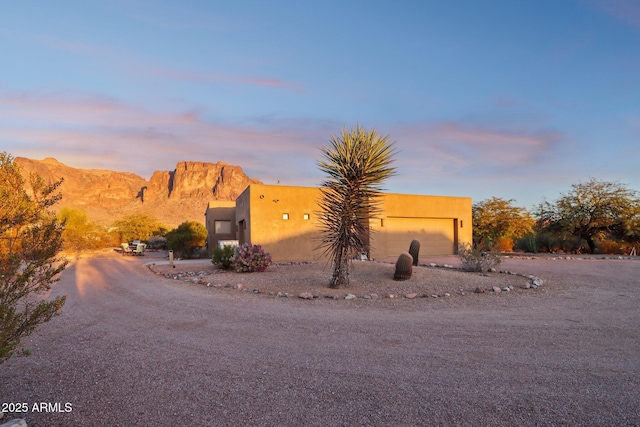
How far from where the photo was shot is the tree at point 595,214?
80.3ft

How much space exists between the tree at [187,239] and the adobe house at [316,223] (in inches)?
60.3

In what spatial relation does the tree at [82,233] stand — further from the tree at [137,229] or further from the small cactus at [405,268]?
the small cactus at [405,268]

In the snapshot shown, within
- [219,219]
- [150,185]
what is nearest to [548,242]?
→ [219,219]

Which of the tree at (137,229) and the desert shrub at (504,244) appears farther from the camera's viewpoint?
the tree at (137,229)

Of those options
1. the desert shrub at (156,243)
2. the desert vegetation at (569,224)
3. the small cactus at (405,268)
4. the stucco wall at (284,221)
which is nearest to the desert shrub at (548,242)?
the desert vegetation at (569,224)

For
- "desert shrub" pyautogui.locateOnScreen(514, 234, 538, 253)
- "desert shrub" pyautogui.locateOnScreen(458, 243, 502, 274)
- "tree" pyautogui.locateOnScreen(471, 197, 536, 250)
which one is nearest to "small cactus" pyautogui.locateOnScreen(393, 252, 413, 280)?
"desert shrub" pyautogui.locateOnScreen(458, 243, 502, 274)

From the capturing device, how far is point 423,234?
921 inches

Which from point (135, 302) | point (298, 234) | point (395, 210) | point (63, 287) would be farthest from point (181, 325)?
point (395, 210)

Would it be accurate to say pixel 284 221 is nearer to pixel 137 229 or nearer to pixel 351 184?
pixel 351 184

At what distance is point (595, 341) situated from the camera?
5281 millimetres

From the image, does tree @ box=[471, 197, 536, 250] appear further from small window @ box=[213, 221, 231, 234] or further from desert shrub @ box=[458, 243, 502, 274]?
small window @ box=[213, 221, 231, 234]

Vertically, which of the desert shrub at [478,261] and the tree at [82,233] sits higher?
the tree at [82,233]

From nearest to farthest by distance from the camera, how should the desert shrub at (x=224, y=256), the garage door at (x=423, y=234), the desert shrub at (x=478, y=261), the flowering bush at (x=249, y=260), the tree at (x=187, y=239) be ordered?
the desert shrub at (x=478, y=261) < the flowering bush at (x=249, y=260) < the desert shrub at (x=224, y=256) < the garage door at (x=423, y=234) < the tree at (x=187, y=239)

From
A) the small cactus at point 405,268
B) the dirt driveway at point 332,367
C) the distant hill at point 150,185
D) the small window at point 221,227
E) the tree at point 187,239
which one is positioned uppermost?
the distant hill at point 150,185
